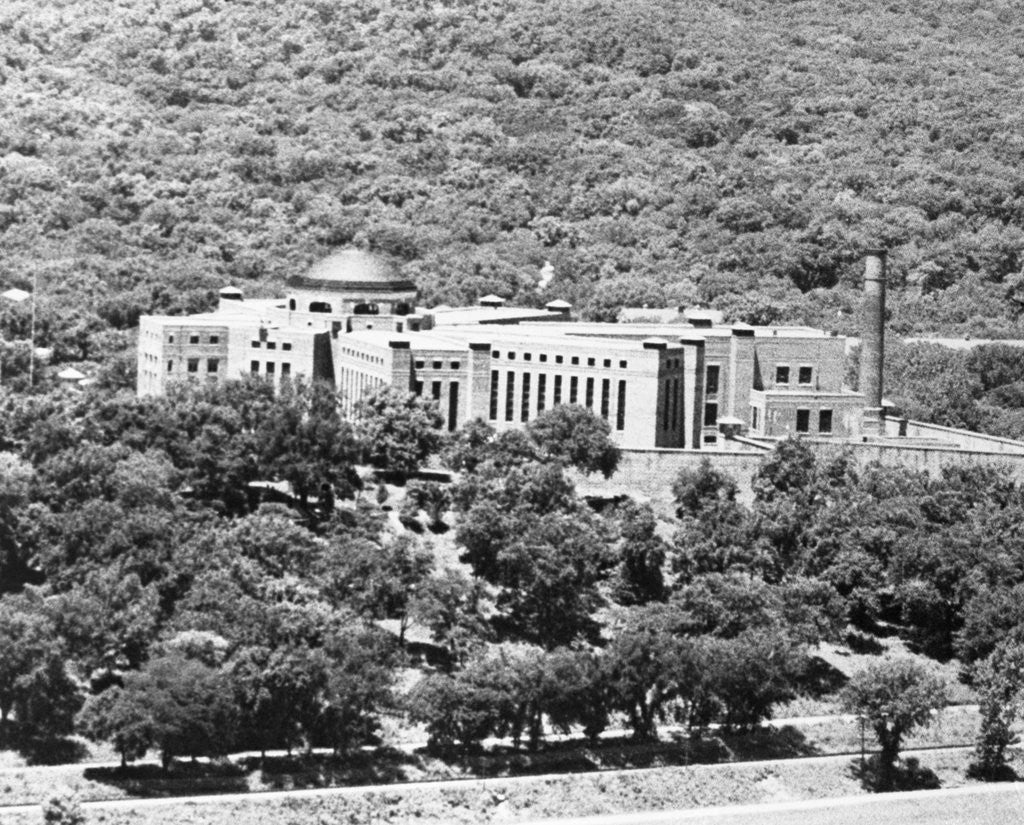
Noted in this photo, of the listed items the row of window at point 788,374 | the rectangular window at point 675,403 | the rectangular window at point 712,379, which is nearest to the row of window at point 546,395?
the rectangular window at point 675,403

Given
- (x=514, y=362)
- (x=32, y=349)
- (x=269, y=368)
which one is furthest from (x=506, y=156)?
(x=514, y=362)

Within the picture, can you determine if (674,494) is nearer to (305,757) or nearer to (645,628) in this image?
(645,628)

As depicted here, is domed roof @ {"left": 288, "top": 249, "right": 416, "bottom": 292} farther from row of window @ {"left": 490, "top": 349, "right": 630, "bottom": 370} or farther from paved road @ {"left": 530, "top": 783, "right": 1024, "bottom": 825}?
paved road @ {"left": 530, "top": 783, "right": 1024, "bottom": 825}

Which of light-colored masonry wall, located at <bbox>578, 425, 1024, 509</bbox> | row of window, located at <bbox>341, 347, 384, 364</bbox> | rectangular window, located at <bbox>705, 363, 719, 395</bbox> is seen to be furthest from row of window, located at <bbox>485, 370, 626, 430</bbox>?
rectangular window, located at <bbox>705, 363, 719, 395</bbox>

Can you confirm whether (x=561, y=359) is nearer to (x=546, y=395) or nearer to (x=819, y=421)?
(x=546, y=395)

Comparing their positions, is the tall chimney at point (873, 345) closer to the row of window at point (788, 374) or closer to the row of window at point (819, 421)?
the row of window at point (819, 421)

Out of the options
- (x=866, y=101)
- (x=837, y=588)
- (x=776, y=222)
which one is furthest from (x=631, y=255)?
(x=837, y=588)

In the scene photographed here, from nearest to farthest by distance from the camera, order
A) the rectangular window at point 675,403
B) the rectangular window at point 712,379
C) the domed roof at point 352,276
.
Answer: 1. the rectangular window at point 675,403
2. the rectangular window at point 712,379
3. the domed roof at point 352,276
